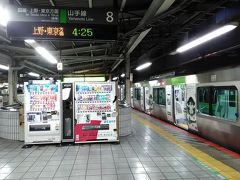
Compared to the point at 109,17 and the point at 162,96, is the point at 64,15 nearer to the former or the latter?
the point at 109,17

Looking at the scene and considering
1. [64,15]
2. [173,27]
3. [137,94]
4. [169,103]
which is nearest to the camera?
[64,15]

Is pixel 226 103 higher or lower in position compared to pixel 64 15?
lower

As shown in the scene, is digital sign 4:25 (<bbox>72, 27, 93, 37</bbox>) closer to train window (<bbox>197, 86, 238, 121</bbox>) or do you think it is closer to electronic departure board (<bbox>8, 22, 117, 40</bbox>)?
electronic departure board (<bbox>8, 22, 117, 40</bbox>)

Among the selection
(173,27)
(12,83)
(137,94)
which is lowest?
(137,94)

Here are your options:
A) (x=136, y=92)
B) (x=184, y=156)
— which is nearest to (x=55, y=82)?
(x=184, y=156)

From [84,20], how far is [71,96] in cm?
282

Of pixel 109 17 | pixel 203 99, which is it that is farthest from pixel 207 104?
pixel 109 17

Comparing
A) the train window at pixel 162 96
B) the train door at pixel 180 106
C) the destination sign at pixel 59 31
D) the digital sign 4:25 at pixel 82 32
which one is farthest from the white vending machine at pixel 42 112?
the train window at pixel 162 96

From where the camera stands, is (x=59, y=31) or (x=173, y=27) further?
(x=173, y=27)

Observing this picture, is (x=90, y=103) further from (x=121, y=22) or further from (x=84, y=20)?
(x=84, y=20)

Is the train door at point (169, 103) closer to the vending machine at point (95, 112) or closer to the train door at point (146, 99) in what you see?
the train door at point (146, 99)

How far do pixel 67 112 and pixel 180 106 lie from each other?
487 cm

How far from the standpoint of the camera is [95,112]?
7.36m

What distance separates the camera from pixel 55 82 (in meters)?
7.23
